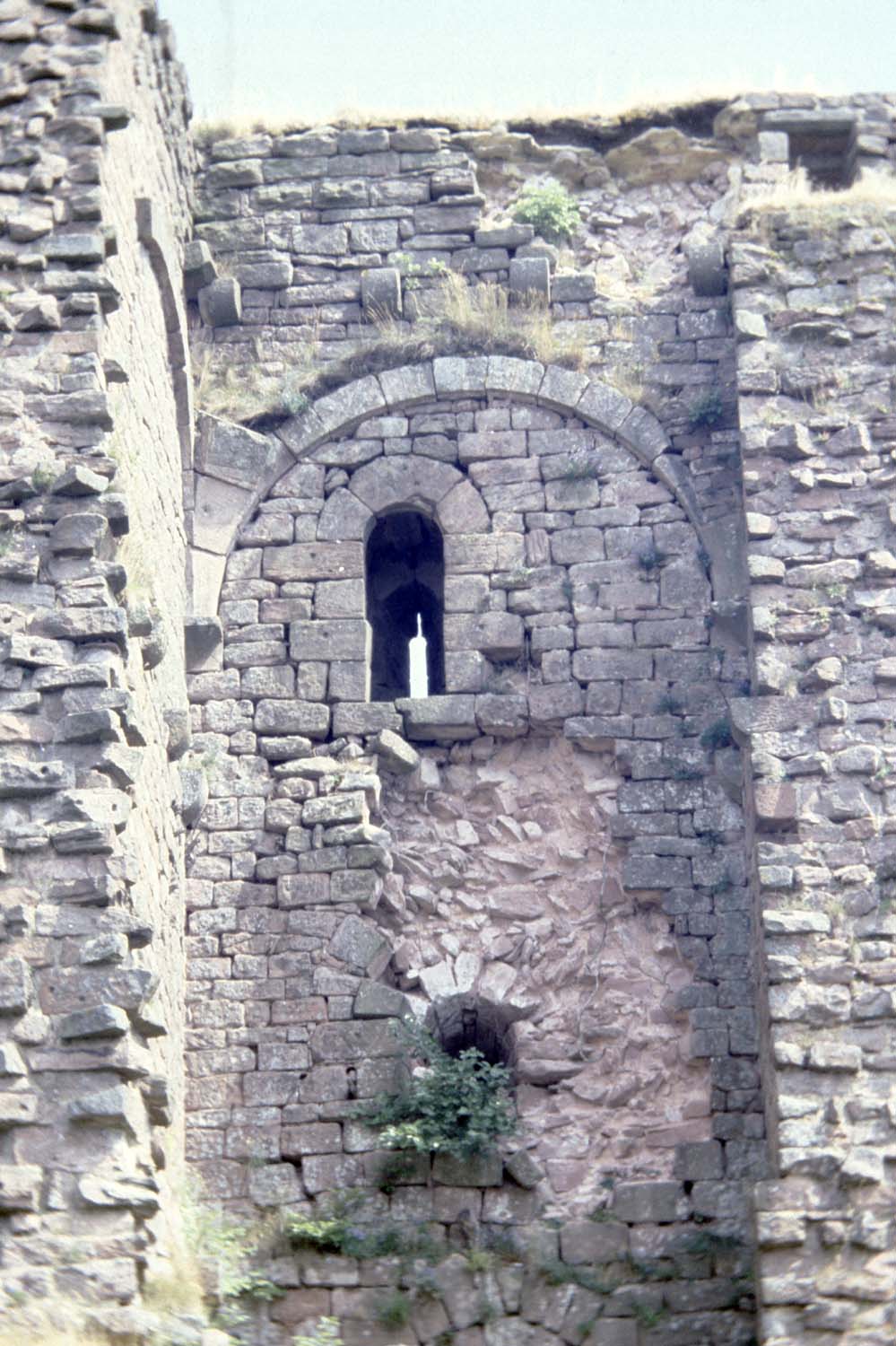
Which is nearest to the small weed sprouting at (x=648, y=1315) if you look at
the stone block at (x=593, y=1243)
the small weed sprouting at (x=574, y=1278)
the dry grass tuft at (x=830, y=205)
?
the small weed sprouting at (x=574, y=1278)

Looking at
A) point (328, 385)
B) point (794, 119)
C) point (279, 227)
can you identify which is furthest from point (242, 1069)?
point (794, 119)

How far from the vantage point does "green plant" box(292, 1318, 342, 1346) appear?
32.0 ft

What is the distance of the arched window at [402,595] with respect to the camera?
13.1 m

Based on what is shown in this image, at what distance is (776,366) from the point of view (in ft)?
40.0

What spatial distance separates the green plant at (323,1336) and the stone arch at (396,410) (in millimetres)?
3808

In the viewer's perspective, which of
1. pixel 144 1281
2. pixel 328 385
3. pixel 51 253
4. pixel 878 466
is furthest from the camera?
pixel 328 385

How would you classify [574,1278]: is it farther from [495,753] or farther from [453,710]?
[453,710]

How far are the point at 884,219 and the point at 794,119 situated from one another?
1.19 m

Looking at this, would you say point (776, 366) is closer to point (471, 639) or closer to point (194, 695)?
point (471, 639)

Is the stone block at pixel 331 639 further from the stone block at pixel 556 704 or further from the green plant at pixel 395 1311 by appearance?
the green plant at pixel 395 1311

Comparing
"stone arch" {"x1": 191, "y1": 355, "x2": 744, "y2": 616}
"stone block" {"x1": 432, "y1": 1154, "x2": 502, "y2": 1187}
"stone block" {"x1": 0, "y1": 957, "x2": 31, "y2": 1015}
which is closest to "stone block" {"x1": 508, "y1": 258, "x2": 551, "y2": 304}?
"stone arch" {"x1": 191, "y1": 355, "x2": 744, "y2": 616}

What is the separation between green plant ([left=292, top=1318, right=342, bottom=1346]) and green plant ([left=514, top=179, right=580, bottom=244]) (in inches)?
241

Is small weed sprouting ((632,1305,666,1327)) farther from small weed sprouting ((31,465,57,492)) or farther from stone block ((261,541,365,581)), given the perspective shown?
small weed sprouting ((31,465,57,492))

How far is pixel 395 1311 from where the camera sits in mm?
10477
